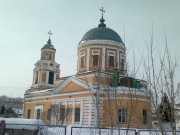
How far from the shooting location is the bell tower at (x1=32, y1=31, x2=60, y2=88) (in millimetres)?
37500

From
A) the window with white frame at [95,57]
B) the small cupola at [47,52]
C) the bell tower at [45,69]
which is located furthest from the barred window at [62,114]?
the small cupola at [47,52]

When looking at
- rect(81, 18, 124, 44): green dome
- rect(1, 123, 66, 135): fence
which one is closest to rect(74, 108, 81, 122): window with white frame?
rect(81, 18, 124, 44): green dome

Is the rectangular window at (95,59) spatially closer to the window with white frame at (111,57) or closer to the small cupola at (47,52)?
the window with white frame at (111,57)

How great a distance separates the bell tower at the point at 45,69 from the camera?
123ft

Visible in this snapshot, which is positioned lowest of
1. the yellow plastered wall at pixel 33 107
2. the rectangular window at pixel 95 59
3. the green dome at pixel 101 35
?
the yellow plastered wall at pixel 33 107

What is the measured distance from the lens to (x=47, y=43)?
3912cm

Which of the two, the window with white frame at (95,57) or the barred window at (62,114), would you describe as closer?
the barred window at (62,114)

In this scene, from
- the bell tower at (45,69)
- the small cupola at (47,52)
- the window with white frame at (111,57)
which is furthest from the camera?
the small cupola at (47,52)

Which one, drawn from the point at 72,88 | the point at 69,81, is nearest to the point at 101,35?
the point at 69,81

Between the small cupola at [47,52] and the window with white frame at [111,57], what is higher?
the small cupola at [47,52]

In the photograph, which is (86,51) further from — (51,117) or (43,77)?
(43,77)

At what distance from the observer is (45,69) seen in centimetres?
3775

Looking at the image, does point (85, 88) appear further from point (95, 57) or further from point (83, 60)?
point (83, 60)

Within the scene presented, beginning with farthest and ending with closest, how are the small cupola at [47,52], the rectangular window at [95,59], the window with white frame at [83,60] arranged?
the small cupola at [47,52] → the window with white frame at [83,60] → the rectangular window at [95,59]
